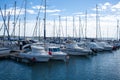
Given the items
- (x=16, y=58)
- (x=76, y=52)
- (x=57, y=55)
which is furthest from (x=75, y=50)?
(x=16, y=58)

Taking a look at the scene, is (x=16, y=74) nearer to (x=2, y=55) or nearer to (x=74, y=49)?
(x=2, y=55)

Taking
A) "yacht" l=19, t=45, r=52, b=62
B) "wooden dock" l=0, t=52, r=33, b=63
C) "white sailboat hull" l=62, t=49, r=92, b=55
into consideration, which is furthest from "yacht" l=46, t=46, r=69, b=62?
"white sailboat hull" l=62, t=49, r=92, b=55

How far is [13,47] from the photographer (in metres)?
50.1

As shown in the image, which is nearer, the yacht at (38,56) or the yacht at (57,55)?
the yacht at (38,56)

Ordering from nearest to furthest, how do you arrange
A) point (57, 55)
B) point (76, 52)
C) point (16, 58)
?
point (57, 55), point (16, 58), point (76, 52)

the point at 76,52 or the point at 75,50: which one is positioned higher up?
the point at 75,50

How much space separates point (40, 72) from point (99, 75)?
332 inches

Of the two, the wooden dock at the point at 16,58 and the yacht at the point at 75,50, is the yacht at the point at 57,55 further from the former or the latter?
the yacht at the point at 75,50

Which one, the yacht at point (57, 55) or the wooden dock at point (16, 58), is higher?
the yacht at point (57, 55)

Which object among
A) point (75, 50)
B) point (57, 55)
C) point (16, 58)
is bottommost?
point (16, 58)

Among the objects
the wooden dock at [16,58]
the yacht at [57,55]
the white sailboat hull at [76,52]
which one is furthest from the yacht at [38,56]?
the white sailboat hull at [76,52]

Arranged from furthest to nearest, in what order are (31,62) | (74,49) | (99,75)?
(74,49) < (31,62) < (99,75)

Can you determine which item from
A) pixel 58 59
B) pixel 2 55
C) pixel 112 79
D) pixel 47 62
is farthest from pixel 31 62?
pixel 112 79

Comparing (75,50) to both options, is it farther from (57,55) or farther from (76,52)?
(57,55)
